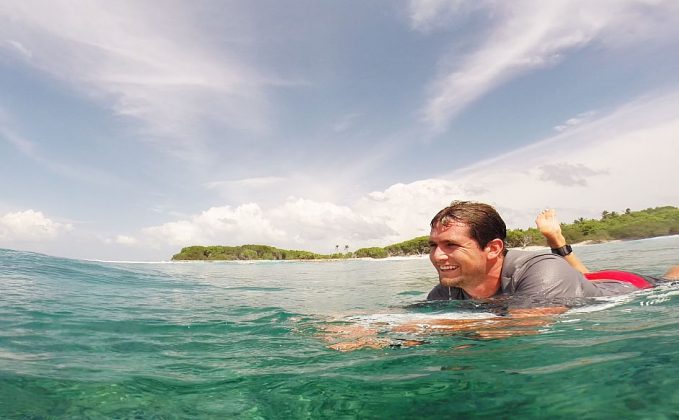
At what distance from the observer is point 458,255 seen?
5.34 meters

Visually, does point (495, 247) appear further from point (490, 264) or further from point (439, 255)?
point (439, 255)

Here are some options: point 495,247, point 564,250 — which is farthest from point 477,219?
point 564,250

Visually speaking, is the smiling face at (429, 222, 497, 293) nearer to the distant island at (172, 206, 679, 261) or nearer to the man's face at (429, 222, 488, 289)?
the man's face at (429, 222, 488, 289)

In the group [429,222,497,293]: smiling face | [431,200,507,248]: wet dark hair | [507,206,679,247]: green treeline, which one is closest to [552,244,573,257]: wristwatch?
[431,200,507,248]: wet dark hair

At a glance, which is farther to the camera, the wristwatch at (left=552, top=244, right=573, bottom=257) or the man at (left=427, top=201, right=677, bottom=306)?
the wristwatch at (left=552, top=244, right=573, bottom=257)

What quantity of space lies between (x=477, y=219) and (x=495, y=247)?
46cm

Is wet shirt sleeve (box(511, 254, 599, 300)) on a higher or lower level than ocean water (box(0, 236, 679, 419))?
higher

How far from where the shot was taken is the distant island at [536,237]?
8944cm

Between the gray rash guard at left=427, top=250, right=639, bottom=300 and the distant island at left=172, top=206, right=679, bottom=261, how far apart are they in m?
95.9

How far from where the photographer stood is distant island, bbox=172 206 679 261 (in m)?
89.4

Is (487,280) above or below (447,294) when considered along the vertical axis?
above

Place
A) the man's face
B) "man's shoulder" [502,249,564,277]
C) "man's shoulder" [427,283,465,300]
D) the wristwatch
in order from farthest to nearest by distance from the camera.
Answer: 1. the wristwatch
2. "man's shoulder" [427,283,465,300]
3. the man's face
4. "man's shoulder" [502,249,564,277]

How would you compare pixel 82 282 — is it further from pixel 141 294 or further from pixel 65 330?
pixel 65 330

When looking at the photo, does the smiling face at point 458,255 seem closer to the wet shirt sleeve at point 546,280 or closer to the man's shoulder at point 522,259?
the man's shoulder at point 522,259
